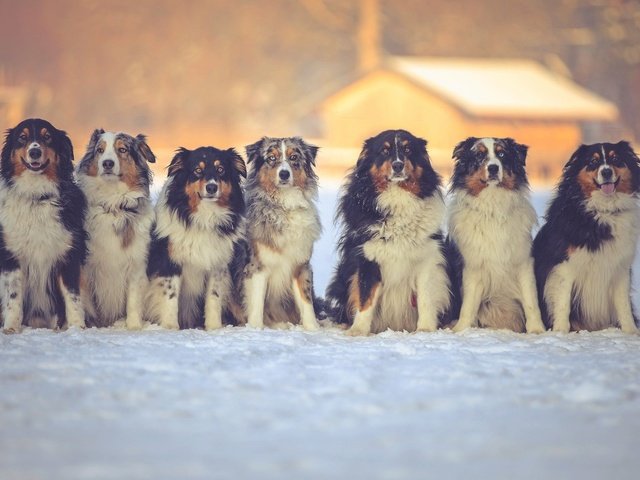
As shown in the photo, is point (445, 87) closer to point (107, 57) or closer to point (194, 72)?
point (194, 72)

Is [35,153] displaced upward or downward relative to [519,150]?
downward

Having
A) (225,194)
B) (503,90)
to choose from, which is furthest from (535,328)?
(503,90)

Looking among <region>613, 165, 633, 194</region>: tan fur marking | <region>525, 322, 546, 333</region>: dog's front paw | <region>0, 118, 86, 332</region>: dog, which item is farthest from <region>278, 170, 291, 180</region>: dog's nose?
<region>613, 165, 633, 194</region>: tan fur marking

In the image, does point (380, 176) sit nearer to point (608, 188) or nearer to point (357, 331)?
point (357, 331)

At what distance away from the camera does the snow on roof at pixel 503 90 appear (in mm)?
26016

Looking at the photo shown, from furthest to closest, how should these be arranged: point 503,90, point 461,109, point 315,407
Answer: point 503,90 < point 461,109 < point 315,407

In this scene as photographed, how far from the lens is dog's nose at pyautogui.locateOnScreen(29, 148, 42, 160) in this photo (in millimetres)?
6160

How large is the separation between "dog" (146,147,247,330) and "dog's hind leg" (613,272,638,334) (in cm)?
278

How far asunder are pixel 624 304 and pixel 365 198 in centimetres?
203

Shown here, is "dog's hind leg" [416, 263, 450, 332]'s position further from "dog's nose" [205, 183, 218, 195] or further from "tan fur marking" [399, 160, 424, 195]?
"dog's nose" [205, 183, 218, 195]

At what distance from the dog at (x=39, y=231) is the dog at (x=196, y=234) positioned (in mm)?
564

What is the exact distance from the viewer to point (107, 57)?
34.8 metres

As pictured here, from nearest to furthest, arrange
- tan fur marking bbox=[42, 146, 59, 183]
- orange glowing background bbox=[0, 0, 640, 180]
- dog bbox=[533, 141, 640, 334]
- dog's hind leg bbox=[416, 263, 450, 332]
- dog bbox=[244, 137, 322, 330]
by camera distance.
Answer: tan fur marking bbox=[42, 146, 59, 183] → dog bbox=[533, 141, 640, 334] → dog's hind leg bbox=[416, 263, 450, 332] → dog bbox=[244, 137, 322, 330] → orange glowing background bbox=[0, 0, 640, 180]

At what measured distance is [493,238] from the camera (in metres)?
6.48
